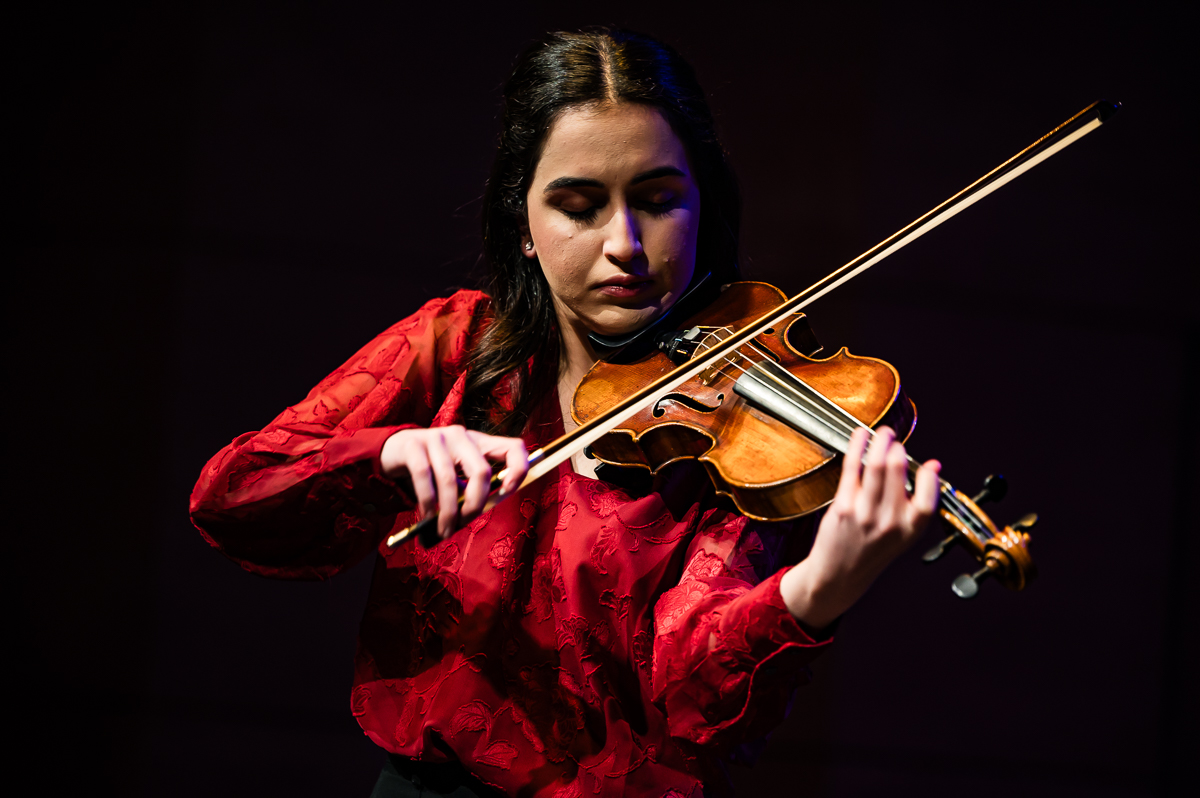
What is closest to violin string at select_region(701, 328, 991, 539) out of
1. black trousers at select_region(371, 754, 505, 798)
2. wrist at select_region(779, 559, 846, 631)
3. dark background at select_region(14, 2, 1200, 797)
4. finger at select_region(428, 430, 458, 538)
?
wrist at select_region(779, 559, 846, 631)

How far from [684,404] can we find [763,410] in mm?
97

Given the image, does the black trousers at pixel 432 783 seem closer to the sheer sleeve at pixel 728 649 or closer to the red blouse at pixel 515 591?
the red blouse at pixel 515 591

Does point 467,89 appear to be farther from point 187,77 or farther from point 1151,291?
point 1151,291

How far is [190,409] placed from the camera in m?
1.91

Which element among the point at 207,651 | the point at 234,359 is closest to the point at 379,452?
the point at 234,359

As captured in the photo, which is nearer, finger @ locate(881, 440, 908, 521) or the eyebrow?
finger @ locate(881, 440, 908, 521)

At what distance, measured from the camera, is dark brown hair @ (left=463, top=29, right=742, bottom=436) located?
3.39 feet

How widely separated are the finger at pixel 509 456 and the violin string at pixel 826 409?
0.86 ft

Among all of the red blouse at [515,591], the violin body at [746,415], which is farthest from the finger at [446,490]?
the violin body at [746,415]

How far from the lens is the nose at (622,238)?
3.17 ft

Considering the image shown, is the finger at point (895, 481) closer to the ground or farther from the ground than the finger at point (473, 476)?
farther from the ground

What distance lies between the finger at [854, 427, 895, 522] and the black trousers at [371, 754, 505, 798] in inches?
22.7

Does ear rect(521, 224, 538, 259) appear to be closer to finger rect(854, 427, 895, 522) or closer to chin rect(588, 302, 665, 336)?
chin rect(588, 302, 665, 336)

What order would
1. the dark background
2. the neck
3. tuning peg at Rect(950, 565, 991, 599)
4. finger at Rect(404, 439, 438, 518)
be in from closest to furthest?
tuning peg at Rect(950, 565, 991, 599), finger at Rect(404, 439, 438, 518), the neck, the dark background
